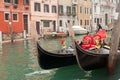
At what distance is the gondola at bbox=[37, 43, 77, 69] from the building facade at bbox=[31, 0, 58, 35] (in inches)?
593

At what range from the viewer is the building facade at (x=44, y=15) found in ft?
75.9

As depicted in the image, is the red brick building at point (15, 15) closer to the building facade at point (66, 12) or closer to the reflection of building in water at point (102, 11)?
the building facade at point (66, 12)

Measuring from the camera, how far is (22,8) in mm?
21438

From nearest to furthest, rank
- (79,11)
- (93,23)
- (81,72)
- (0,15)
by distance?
1. (81,72)
2. (0,15)
3. (79,11)
4. (93,23)

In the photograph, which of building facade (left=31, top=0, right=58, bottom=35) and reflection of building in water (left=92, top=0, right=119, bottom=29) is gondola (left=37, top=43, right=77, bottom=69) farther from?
reflection of building in water (left=92, top=0, right=119, bottom=29)

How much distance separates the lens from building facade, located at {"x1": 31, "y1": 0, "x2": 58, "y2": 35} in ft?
75.9

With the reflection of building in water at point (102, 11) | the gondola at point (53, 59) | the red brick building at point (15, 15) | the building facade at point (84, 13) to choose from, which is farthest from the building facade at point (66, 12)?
the gondola at point (53, 59)

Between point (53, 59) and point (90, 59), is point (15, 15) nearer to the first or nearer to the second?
point (53, 59)

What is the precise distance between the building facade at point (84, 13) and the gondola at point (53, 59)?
23920 mm

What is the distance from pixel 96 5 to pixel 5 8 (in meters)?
19.0

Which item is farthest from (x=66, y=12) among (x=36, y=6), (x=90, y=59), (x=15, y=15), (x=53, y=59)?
(x=90, y=59)

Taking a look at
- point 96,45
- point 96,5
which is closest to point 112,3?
point 96,5

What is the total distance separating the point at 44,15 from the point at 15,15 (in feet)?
14.1

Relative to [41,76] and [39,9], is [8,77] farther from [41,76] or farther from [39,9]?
[39,9]
